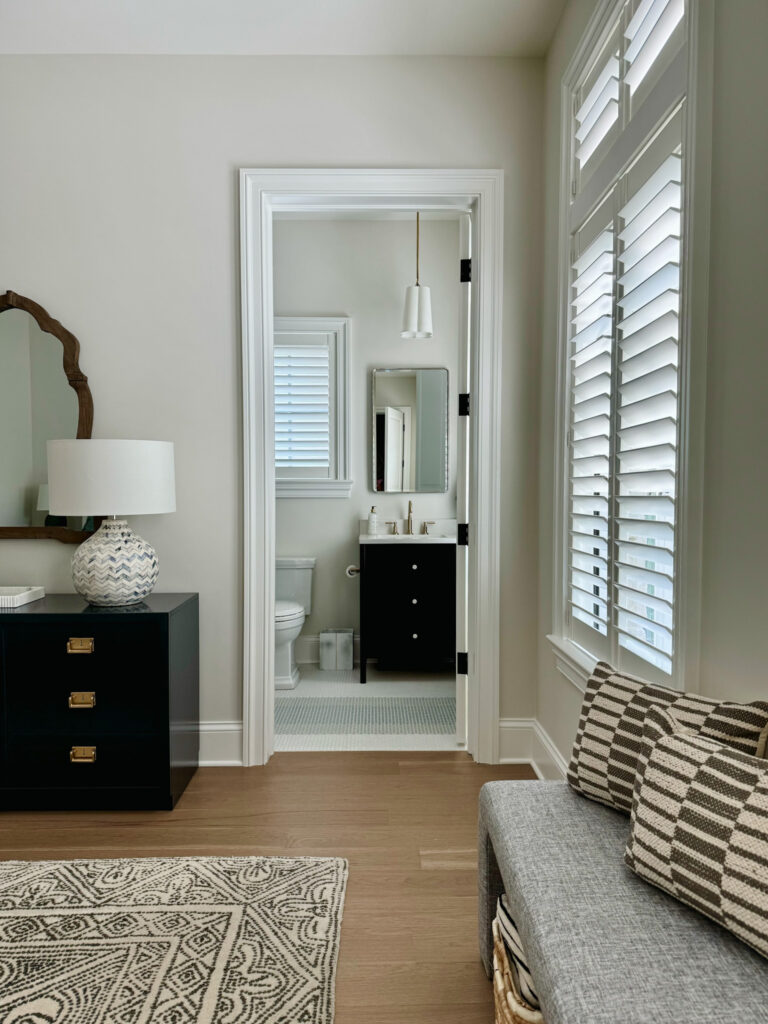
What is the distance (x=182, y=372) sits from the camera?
3.01 meters

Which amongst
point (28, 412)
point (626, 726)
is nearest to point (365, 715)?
point (28, 412)

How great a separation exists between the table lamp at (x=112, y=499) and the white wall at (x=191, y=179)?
1.18ft

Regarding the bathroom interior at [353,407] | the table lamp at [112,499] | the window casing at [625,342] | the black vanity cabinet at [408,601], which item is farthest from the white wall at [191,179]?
the bathroom interior at [353,407]

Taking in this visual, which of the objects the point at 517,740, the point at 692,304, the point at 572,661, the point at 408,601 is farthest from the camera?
the point at 408,601

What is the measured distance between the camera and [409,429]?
4773mm

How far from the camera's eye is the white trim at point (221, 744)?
3.06 m

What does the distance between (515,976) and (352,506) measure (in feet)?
12.0

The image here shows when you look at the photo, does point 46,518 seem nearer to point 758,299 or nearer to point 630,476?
point 630,476

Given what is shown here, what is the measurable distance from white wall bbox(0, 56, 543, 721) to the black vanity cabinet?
1460 mm

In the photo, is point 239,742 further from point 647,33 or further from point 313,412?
point 647,33

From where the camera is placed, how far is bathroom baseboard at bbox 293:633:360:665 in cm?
476

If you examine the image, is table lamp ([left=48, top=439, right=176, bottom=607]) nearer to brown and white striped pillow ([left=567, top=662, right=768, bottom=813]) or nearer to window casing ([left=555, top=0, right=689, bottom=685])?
window casing ([left=555, top=0, right=689, bottom=685])

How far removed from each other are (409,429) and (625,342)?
2.84 meters

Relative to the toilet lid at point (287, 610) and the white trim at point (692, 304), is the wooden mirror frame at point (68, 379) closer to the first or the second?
the toilet lid at point (287, 610)
